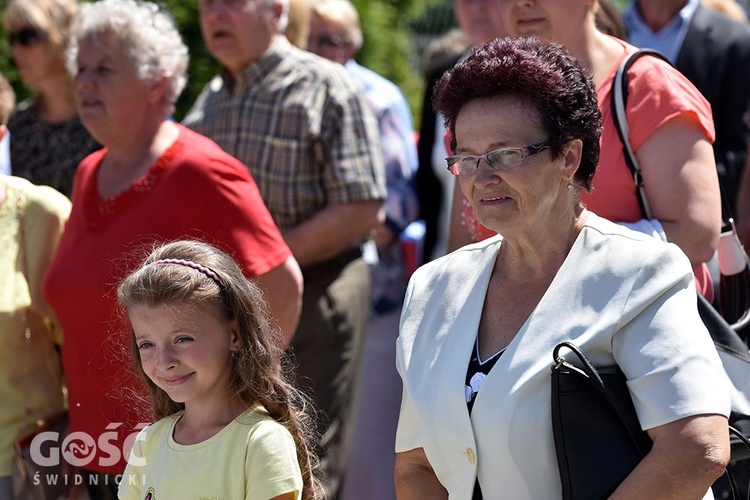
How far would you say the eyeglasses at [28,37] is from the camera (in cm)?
511

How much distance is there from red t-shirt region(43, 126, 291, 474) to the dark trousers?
94cm

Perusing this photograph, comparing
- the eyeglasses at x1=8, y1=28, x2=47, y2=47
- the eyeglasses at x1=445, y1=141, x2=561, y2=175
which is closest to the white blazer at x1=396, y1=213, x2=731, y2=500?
the eyeglasses at x1=445, y1=141, x2=561, y2=175

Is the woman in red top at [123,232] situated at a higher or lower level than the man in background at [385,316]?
higher

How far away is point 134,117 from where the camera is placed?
3.57 meters

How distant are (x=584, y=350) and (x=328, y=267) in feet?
7.31

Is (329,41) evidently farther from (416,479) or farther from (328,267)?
(416,479)

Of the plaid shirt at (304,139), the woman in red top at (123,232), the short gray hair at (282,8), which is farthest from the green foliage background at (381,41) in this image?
the woman in red top at (123,232)

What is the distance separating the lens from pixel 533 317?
2359 millimetres

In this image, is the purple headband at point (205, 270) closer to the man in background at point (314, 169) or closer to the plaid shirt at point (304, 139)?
the man in background at point (314, 169)

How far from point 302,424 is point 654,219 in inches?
42.6

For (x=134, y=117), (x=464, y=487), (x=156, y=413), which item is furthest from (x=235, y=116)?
(x=464, y=487)

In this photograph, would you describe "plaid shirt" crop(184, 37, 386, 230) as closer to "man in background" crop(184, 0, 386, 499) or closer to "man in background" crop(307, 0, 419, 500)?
"man in background" crop(184, 0, 386, 499)

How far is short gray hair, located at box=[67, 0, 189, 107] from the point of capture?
3615mm

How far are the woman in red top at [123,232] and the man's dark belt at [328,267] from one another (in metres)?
0.83
